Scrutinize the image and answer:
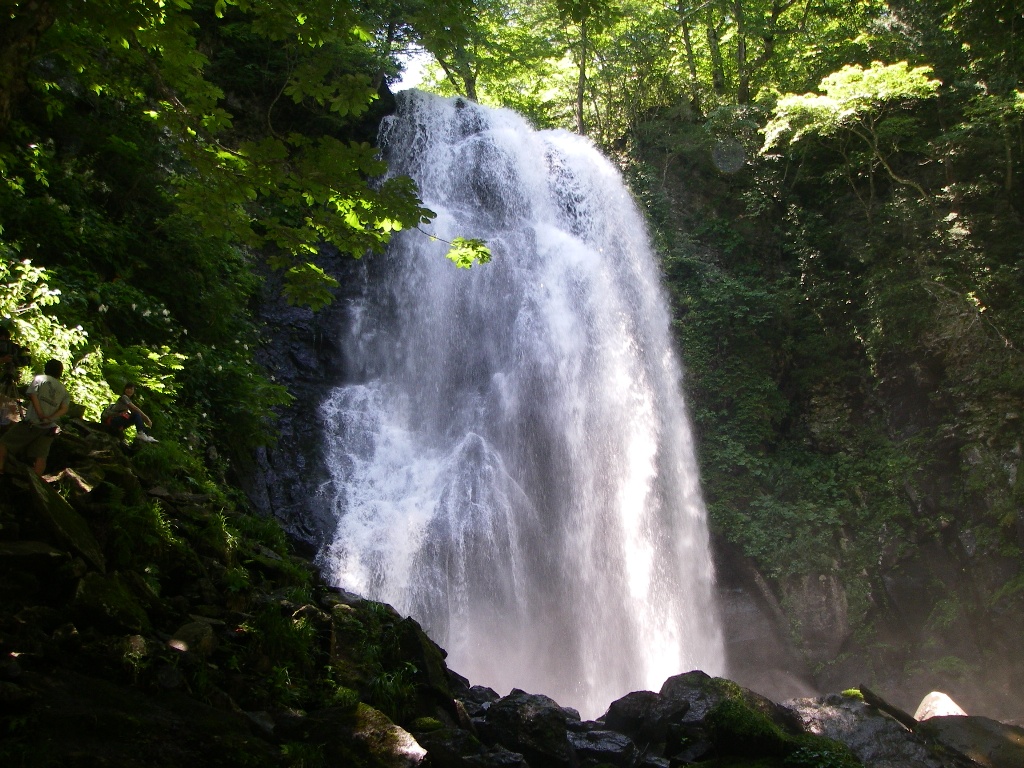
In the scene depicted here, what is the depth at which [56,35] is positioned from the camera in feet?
18.9

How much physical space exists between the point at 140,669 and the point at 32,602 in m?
0.72

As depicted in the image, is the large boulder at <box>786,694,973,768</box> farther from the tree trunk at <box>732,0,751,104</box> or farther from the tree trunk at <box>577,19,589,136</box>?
the tree trunk at <box>577,19,589,136</box>

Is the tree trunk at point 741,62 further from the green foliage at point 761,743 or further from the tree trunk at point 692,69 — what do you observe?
the green foliage at point 761,743

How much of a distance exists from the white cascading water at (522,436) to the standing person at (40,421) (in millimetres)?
6254

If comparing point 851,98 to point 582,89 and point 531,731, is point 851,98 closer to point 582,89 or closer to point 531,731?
point 582,89

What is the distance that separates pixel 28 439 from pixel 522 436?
31.2 feet

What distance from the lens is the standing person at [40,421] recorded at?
15.2 ft

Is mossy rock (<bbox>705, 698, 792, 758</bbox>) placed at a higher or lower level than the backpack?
lower

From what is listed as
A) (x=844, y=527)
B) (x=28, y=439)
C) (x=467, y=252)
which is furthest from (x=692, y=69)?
(x=28, y=439)

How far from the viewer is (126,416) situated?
616cm

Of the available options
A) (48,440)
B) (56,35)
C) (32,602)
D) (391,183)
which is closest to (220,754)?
(32,602)

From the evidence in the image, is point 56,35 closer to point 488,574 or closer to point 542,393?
point 488,574

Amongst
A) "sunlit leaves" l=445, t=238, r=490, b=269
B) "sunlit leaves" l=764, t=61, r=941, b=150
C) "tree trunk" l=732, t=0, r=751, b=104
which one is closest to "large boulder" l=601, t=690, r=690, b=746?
"sunlit leaves" l=445, t=238, r=490, b=269

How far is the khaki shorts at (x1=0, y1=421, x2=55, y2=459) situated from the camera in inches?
181
